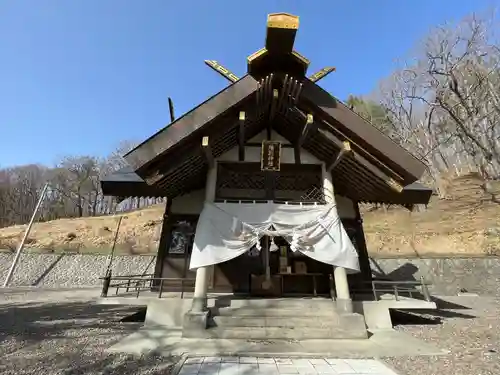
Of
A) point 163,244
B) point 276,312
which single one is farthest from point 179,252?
point 276,312

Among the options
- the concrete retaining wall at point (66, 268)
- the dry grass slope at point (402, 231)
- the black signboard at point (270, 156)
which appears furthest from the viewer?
the concrete retaining wall at point (66, 268)

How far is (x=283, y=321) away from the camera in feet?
19.9

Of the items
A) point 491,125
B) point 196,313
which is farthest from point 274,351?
point 491,125

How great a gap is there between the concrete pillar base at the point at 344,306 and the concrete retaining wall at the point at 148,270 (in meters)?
12.2

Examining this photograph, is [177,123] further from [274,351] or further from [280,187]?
[274,351]

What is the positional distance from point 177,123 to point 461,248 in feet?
68.6

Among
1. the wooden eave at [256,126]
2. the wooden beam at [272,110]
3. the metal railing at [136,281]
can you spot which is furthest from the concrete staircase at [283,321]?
the wooden beam at [272,110]

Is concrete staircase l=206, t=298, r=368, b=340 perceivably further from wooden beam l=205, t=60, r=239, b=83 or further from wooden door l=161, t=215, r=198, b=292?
wooden beam l=205, t=60, r=239, b=83

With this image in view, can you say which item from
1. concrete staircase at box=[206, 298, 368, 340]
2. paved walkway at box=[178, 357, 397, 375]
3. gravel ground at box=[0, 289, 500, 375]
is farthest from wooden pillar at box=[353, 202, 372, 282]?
paved walkway at box=[178, 357, 397, 375]

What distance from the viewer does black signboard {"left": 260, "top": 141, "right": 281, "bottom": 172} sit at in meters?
7.42

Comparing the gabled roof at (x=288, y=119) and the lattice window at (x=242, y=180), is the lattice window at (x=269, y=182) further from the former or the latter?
the gabled roof at (x=288, y=119)

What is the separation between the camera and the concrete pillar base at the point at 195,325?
221 inches

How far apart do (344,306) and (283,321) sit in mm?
1397

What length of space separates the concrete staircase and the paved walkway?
122 centimetres
